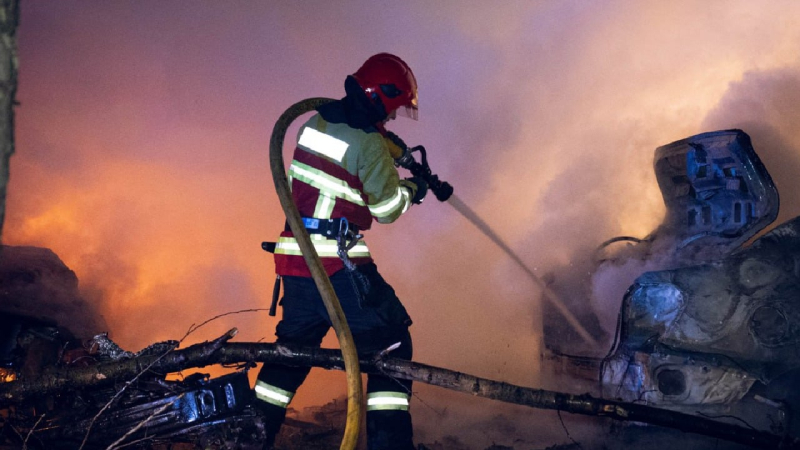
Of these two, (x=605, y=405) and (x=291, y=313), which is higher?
(x=291, y=313)

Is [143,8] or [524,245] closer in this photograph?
[524,245]

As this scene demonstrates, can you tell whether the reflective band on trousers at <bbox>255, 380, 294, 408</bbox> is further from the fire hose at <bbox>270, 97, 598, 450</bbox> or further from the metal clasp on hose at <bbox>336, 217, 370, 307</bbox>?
the metal clasp on hose at <bbox>336, 217, 370, 307</bbox>

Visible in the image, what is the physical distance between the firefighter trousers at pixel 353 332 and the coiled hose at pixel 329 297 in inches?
5.7

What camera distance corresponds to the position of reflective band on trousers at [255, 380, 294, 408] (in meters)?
2.85

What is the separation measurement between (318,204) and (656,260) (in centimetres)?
234

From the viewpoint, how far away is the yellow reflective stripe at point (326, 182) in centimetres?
295

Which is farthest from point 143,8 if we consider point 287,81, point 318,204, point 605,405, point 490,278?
point 605,405

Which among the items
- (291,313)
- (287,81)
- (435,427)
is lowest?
(435,427)

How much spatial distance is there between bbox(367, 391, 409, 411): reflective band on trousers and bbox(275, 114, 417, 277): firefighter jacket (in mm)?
680

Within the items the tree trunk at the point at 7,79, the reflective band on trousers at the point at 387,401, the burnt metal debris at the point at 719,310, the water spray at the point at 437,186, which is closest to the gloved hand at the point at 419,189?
the water spray at the point at 437,186

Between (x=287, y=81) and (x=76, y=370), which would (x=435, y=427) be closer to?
(x=76, y=370)

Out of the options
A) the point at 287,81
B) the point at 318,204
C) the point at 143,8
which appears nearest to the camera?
the point at 318,204

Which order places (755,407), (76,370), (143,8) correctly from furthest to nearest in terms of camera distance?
(143,8) < (755,407) < (76,370)

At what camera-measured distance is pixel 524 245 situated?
24.1ft
